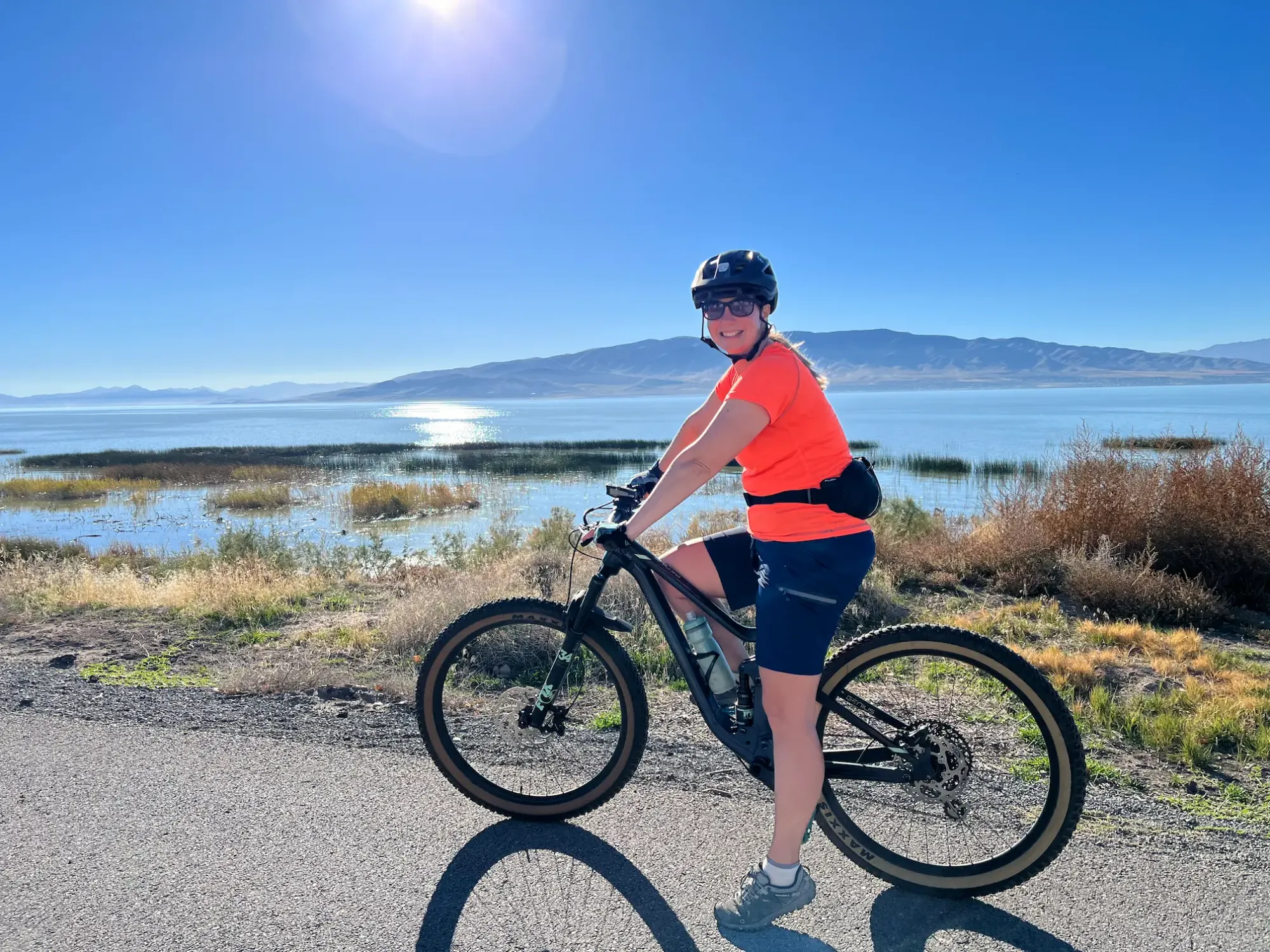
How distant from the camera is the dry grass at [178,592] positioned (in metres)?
7.21

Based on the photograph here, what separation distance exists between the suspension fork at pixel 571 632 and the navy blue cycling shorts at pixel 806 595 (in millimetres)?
723

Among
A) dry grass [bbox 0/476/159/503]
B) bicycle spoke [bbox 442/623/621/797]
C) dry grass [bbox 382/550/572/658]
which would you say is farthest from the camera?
dry grass [bbox 0/476/159/503]

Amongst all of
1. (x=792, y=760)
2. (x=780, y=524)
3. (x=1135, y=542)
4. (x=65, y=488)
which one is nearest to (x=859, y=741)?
(x=792, y=760)

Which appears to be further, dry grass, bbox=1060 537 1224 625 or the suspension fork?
dry grass, bbox=1060 537 1224 625

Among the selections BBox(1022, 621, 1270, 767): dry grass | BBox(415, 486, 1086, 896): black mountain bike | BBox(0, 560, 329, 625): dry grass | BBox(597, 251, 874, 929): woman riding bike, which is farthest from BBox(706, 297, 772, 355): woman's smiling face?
BBox(0, 560, 329, 625): dry grass

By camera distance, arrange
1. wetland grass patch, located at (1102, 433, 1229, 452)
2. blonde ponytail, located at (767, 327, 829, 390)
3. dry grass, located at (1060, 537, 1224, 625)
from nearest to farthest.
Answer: blonde ponytail, located at (767, 327, 829, 390)
dry grass, located at (1060, 537, 1224, 625)
wetland grass patch, located at (1102, 433, 1229, 452)

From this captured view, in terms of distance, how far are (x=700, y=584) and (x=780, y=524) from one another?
22.0 inches

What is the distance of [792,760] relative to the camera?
2.74 m

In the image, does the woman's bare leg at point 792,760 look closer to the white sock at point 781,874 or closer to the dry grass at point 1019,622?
the white sock at point 781,874

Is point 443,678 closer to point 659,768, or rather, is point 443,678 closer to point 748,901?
point 659,768

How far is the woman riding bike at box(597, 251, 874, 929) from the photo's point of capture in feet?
8.61

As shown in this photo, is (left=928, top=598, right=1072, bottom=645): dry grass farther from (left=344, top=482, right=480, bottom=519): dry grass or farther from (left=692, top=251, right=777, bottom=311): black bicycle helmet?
(left=344, top=482, right=480, bottom=519): dry grass

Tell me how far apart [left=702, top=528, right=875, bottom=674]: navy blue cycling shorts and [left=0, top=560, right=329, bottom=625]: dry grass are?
5811mm

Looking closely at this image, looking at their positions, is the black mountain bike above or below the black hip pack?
below
